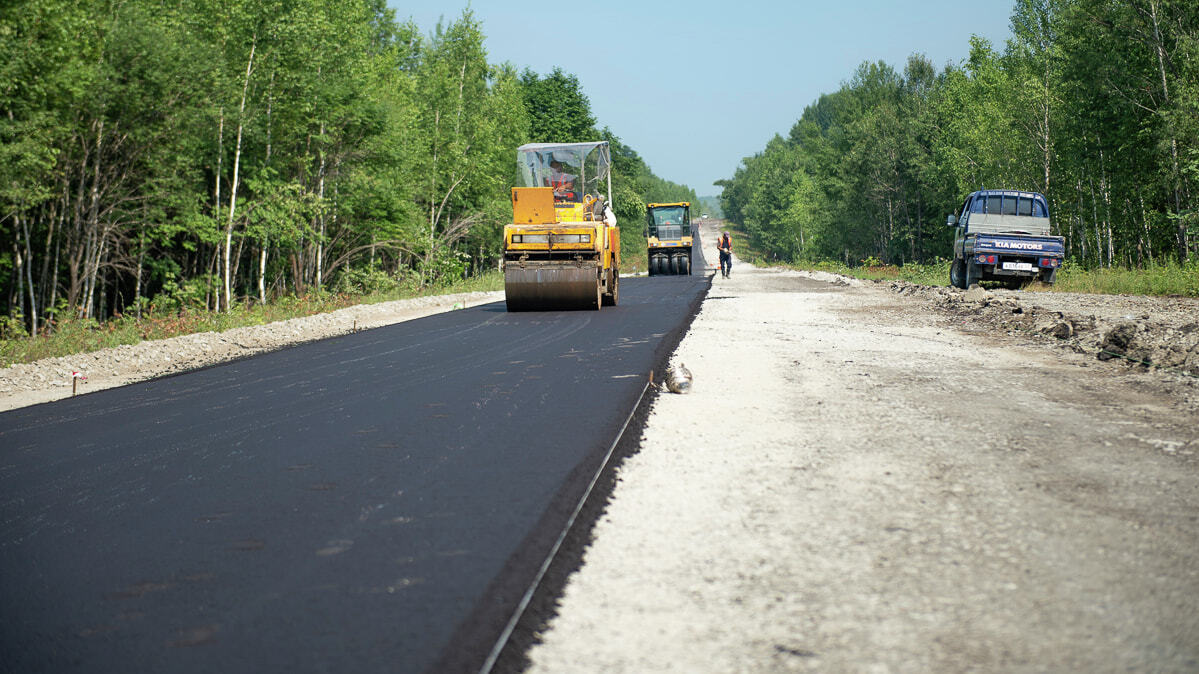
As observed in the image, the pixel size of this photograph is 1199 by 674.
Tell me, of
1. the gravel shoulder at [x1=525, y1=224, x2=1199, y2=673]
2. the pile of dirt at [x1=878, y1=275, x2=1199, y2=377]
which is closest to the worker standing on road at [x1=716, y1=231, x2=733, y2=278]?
the pile of dirt at [x1=878, y1=275, x2=1199, y2=377]

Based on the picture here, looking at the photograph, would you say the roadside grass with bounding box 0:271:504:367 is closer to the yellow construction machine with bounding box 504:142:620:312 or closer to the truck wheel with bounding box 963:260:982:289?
the yellow construction machine with bounding box 504:142:620:312

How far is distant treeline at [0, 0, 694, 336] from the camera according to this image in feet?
→ 61.0

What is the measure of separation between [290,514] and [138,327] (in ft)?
44.8

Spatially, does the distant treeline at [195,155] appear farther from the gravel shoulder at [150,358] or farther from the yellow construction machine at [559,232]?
the yellow construction machine at [559,232]

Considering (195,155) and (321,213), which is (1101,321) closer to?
(321,213)

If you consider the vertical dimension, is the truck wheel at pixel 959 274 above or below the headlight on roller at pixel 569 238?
below

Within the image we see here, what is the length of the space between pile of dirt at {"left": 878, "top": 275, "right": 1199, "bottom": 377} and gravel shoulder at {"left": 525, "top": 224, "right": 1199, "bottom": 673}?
110 cm

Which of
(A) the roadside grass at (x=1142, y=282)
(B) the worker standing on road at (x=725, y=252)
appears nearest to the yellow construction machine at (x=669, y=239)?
(B) the worker standing on road at (x=725, y=252)

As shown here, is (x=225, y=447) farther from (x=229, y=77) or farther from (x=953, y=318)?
(x=229, y=77)

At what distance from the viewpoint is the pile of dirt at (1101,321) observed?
398 inches

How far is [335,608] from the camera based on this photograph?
3562 millimetres

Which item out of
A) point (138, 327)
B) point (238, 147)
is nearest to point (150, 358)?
point (138, 327)

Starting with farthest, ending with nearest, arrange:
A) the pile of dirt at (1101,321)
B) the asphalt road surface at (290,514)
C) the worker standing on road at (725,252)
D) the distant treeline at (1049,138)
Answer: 1. the worker standing on road at (725,252)
2. the distant treeline at (1049,138)
3. the pile of dirt at (1101,321)
4. the asphalt road surface at (290,514)

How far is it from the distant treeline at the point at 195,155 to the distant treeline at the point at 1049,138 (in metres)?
19.4
